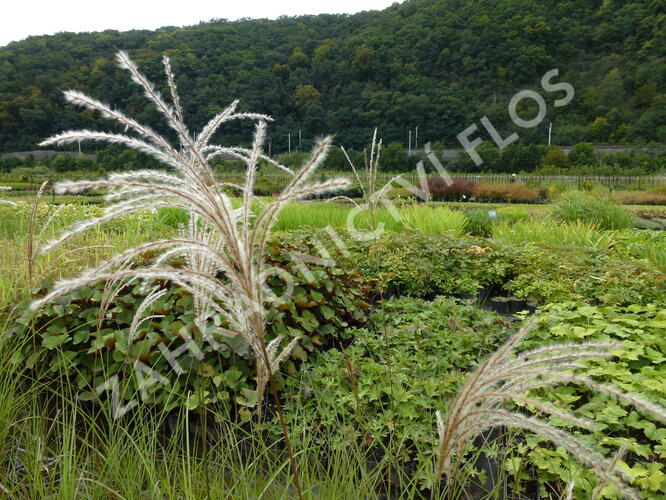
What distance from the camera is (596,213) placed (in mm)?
8469

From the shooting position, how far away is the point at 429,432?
2.07 meters

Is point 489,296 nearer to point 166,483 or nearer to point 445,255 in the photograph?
point 445,255

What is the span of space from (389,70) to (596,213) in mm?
47995

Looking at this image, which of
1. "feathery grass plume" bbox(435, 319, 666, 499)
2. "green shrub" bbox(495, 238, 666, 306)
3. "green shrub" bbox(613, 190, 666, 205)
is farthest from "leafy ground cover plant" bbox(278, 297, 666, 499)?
"green shrub" bbox(613, 190, 666, 205)

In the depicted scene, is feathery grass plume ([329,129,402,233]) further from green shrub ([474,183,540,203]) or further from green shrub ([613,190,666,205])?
green shrub ([613,190,666,205])

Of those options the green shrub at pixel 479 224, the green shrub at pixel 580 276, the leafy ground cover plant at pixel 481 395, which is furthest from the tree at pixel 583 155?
the leafy ground cover plant at pixel 481 395

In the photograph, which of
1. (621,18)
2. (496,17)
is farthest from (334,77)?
(621,18)

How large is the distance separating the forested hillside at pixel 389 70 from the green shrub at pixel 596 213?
24.2m

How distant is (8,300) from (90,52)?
5929 centimetres

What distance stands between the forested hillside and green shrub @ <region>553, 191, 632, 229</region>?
24.2m

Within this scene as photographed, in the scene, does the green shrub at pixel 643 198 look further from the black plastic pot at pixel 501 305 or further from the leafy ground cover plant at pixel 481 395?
the leafy ground cover plant at pixel 481 395

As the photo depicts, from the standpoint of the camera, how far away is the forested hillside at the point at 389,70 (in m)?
31.9

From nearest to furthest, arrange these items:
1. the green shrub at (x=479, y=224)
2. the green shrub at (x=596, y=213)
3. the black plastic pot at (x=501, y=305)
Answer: the black plastic pot at (x=501, y=305) < the green shrub at (x=596, y=213) < the green shrub at (x=479, y=224)

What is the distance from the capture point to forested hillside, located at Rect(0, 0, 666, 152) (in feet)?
105
